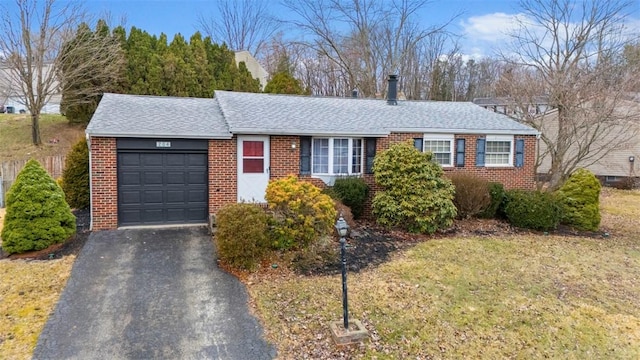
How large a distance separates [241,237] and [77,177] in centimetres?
770

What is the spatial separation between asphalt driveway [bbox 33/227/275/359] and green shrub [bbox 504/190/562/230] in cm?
895

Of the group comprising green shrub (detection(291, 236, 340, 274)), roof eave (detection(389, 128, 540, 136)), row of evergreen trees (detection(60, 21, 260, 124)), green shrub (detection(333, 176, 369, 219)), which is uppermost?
row of evergreen trees (detection(60, 21, 260, 124))

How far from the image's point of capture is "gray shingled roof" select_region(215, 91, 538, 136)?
39.9 ft

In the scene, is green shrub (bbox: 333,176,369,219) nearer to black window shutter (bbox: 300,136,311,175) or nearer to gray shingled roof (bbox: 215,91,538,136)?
black window shutter (bbox: 300,136,311,175)

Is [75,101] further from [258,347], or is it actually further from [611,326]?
[611,326]

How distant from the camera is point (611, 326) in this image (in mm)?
6547

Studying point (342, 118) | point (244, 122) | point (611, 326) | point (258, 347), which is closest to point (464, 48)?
point (342, 118)

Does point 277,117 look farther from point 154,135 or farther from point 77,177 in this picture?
point 77,177

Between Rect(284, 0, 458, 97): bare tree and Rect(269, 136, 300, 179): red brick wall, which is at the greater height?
Rect(284, 0, 458, 97): bare tree

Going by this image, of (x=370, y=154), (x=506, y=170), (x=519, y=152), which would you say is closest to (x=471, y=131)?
(x=506, y=170)

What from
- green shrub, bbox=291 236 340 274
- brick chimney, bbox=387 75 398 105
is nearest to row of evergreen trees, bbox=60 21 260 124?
brick chimney, bbox=387 75 398 105

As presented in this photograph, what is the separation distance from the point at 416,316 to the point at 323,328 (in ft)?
5.13

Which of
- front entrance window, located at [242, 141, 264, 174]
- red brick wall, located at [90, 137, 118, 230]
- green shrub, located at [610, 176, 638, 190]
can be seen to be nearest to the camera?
red brick wall, located at [90, 137, 118, 230]

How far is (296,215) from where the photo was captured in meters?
8.80
